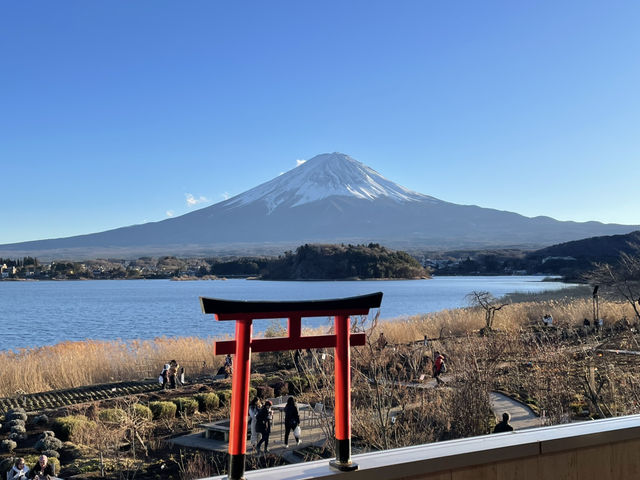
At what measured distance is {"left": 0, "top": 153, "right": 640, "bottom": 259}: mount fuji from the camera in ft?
437

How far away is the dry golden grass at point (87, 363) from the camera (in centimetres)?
1224

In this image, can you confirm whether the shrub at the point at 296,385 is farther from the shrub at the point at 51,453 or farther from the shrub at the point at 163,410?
the shrub at the point at 51,453

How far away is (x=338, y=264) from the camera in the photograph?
65062mm

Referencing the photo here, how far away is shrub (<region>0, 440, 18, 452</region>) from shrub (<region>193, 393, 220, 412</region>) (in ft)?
9.54

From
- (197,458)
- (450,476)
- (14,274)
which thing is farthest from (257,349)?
(14,274)

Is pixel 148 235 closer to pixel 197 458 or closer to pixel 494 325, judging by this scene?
pixel 494 325

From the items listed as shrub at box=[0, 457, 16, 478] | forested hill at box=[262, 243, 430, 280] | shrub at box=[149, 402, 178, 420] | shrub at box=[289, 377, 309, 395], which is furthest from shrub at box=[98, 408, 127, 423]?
forested hill at box=[262, 243, 430, 280]

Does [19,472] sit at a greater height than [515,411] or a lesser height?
greater

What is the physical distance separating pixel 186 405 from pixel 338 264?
55.6 m

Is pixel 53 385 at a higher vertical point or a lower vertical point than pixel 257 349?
lower

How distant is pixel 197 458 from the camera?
22.5 ft

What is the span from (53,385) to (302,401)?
5.37 meters

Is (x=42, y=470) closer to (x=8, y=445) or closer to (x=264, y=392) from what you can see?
(x=8, y=445)

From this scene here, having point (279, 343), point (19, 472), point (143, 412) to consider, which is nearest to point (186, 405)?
point (143, 412)
